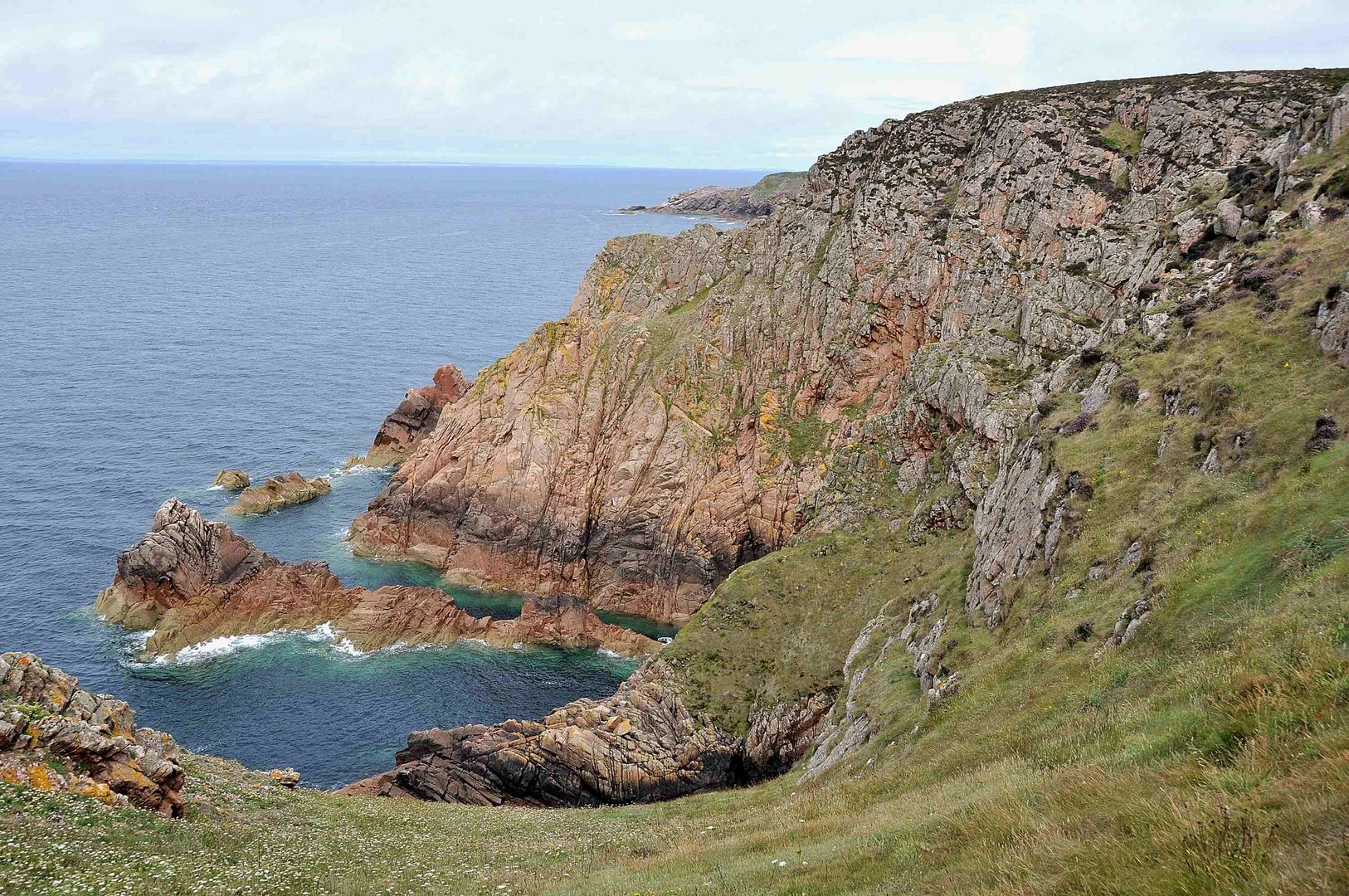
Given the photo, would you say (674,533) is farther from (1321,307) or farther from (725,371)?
(1321,307)

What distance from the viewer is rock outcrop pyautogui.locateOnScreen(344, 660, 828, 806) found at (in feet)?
165

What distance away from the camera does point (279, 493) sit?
317 feet

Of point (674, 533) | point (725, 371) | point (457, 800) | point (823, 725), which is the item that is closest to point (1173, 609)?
point (823, 725)

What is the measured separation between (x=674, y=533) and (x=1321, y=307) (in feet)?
195

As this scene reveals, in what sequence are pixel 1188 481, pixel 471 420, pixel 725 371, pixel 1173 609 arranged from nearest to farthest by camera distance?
1. pixel 1173 609
2. pixel 1188 481
3. pixel 725 371
4. pixel 471 420

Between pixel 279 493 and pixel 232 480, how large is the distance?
236 inches

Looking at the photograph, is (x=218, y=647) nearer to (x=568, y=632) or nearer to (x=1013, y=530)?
(x=568, y=632)

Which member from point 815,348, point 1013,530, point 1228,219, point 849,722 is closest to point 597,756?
point 849,722

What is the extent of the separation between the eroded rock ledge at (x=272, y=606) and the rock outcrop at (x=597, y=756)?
63.4ft

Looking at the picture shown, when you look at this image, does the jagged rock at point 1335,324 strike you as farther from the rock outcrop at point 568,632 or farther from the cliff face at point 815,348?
the rock outcrop at point 568,632

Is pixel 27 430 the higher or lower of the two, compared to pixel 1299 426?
lower

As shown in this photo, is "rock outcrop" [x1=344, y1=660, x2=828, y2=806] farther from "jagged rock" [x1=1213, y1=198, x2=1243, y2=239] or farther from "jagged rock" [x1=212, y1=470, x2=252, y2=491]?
"jagged rock" [x1=212, y1=470, x2=252, y2=491]

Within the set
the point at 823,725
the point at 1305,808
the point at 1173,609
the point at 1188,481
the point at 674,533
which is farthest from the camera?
the point at 674,533

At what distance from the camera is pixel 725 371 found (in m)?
89.3
